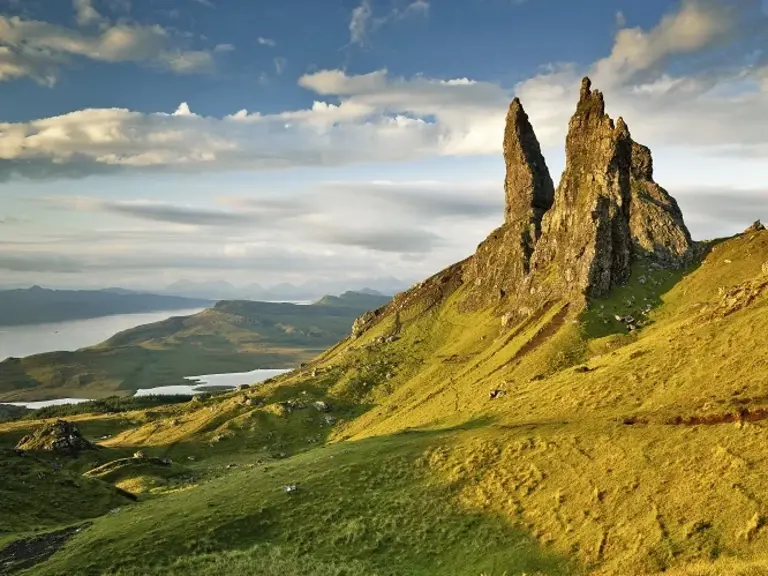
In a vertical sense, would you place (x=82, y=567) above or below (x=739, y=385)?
below

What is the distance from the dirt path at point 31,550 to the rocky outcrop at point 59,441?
8957cm

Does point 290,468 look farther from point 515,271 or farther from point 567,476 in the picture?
point 515,271

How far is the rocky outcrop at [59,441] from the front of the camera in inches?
5266

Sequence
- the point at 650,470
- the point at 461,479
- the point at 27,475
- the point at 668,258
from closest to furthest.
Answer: the point at 650,470
the point at 461,479
the point at 27,475
the point at 668,258

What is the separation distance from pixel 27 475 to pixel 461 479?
61159mm

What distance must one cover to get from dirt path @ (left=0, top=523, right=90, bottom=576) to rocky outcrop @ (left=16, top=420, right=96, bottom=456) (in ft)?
294

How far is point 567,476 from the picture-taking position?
4659 cm

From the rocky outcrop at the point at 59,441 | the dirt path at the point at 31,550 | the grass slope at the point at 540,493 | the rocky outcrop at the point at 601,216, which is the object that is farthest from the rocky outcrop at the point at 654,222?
the rocky outcrop at the point at 59,441

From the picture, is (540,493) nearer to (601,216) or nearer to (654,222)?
(601,216)

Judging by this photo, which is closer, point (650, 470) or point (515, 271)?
point (650, 470)

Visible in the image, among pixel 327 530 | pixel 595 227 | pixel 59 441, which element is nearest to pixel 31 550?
pixel 327 530

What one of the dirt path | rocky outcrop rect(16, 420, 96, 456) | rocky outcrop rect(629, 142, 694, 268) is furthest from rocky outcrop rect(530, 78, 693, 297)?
rocky outcrop rect(16, 420, 96, 456)

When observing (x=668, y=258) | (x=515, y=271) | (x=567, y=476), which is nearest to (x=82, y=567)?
(x=567, y=476)

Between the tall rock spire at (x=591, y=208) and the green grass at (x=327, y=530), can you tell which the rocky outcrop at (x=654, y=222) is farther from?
Answer: the green grass at (x=327, y=530)
